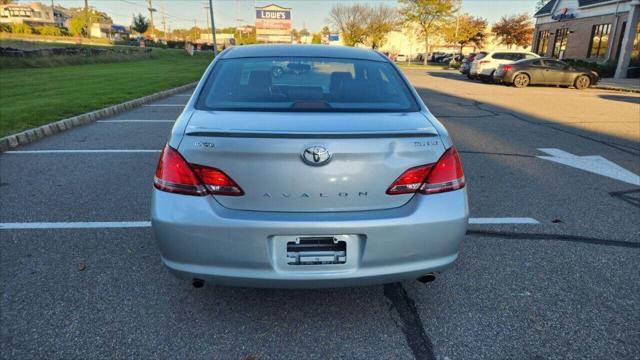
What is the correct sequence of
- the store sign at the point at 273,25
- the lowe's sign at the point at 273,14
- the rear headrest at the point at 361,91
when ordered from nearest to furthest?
the rear headrest at the point at 361,91
the store sign at the point at 273,25
the lowe's sign at the point at 273,14

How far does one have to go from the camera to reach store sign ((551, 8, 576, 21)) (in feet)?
109

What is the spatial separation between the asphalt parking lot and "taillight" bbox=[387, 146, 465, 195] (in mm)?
838

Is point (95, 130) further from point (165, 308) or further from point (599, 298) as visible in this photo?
point (599, 298)

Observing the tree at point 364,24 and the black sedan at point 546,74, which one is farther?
the tree at point 364,24

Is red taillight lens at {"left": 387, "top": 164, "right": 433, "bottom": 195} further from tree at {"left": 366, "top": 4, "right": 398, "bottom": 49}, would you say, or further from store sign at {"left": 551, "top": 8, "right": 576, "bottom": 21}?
tree at {"left": 366, "top": 4, "right": 398, "bottom": 49}

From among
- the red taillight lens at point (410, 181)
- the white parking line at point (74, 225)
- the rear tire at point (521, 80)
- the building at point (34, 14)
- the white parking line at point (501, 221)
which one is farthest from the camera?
the building at point (34, 14)

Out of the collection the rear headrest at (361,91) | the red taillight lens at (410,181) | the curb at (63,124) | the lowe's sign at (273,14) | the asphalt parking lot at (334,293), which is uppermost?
the lowe's sign at (273,14)

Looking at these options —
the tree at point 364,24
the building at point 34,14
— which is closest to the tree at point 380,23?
the tree at point 364,24

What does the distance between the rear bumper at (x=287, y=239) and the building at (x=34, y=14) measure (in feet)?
403

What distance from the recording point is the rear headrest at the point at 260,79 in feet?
9.80

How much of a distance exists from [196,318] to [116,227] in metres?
1.68

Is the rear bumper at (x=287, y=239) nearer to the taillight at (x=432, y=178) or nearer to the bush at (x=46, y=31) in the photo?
the taillight at (x=432, y=178)

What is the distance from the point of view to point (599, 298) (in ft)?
9.06

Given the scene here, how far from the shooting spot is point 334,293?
2.78 m
